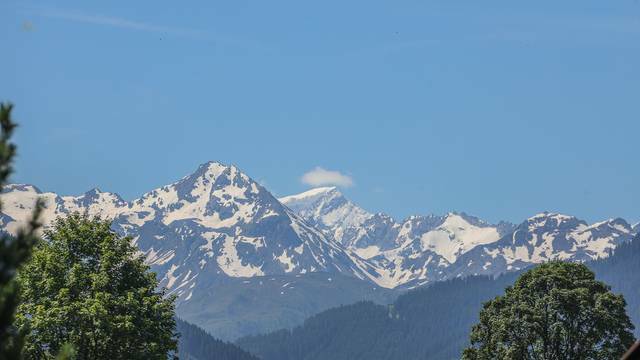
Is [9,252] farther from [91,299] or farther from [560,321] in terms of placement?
[560,321]

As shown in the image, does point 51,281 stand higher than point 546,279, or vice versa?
point 546,279

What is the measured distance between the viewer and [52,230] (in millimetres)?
64812

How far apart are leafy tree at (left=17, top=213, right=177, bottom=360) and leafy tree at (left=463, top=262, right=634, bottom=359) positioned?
27469 millimetres

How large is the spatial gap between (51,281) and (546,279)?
126ft

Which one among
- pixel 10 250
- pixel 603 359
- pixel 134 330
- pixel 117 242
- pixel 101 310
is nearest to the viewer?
pixel 10 250

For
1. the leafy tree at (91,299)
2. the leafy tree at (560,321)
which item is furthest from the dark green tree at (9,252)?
the leafy tree at (560,321)

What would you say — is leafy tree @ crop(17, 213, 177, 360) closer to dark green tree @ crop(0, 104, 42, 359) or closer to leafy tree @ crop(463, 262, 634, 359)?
leafy tree @ crop(463, 262, 634, 359)

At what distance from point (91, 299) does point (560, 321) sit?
37.4 meters

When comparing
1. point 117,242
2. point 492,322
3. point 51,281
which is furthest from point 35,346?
point 492,322

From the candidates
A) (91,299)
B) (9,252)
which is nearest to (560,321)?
(91,299)

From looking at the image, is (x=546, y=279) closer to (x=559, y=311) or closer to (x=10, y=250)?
(x=559, y=311)

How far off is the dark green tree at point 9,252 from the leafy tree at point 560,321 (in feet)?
195

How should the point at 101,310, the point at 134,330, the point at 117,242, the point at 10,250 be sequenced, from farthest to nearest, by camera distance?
the point at 117,242 < the point at 134,330 < the point at 101,310 < the point at 10,250

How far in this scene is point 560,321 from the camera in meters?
77.1
